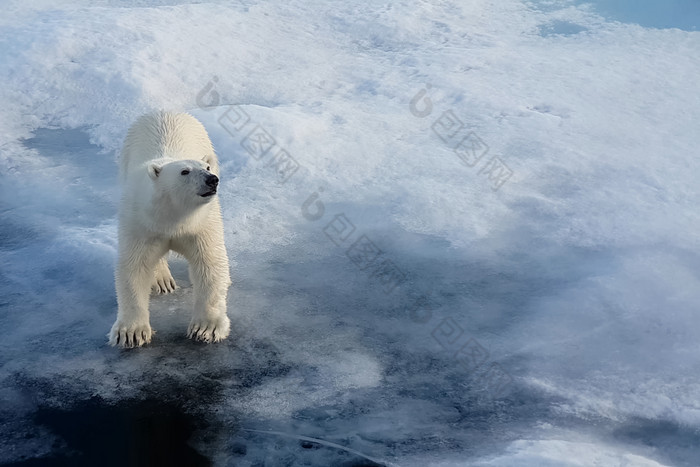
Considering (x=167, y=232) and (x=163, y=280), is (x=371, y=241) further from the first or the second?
(x=167, y=232)

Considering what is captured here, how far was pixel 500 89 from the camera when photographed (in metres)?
7.68

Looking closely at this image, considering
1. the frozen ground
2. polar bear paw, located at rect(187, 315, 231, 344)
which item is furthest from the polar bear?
the frozen ground

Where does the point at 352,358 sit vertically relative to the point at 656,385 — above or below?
below

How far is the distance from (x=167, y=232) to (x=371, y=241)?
5.57 feet

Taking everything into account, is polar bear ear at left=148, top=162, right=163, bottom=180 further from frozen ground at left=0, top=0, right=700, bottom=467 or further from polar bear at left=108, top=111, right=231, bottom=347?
frozen ground at left=0, top=0, right=700, bottom=467

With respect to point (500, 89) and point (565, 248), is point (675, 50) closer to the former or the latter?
point (500, 89)

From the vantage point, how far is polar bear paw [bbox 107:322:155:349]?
4230 millimetres

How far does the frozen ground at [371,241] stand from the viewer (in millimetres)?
3770

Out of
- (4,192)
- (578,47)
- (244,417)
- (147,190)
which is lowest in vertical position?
(4,192)

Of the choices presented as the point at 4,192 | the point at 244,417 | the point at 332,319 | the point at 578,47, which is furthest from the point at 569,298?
the point at 578,47

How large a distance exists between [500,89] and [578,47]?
160 cm

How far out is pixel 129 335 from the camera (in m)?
4.23

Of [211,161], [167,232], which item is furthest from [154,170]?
[211,161]

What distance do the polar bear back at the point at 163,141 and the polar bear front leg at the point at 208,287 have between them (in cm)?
49
